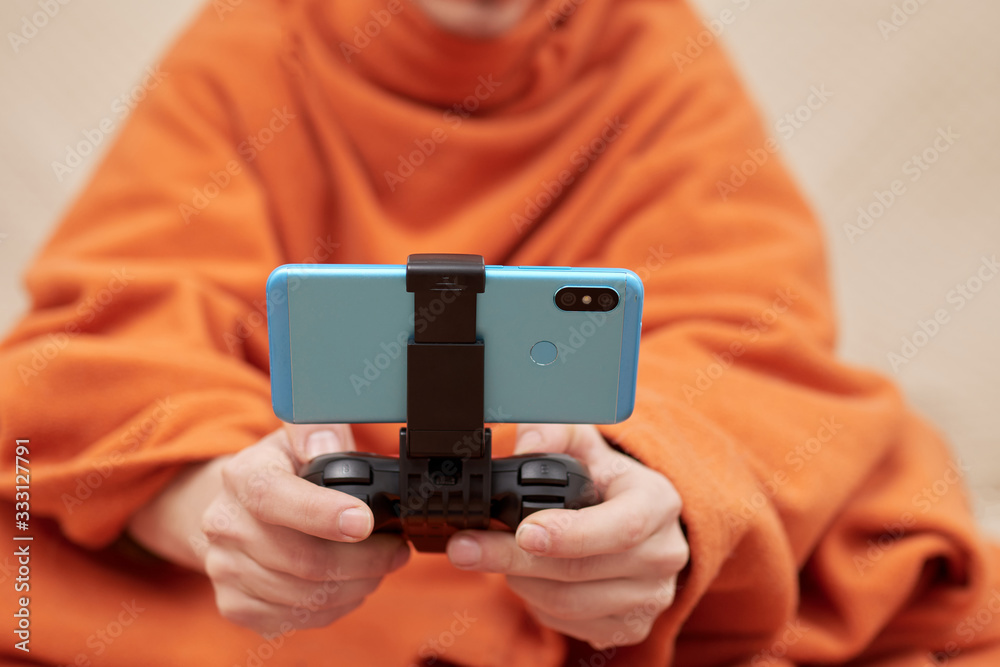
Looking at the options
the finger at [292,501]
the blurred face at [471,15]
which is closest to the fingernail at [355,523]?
the finger at [292,501]

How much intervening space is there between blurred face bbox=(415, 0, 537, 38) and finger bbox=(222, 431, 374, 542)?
37 centimetres

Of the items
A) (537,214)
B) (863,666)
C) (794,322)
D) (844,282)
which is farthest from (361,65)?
(844,282)

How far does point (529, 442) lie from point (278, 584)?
141 millimetres

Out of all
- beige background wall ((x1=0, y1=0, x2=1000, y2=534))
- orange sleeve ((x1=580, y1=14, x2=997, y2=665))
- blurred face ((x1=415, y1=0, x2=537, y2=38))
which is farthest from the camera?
beige background wall ((x1=0, y1=0, x2=1000, y2=534))

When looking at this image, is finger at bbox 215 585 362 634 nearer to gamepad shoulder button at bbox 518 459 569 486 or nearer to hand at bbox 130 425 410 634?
hand at bbox 130 425 410 634

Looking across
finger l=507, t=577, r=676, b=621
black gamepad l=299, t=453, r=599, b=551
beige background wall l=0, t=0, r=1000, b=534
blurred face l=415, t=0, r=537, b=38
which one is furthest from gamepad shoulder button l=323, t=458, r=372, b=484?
beige background wall l=0, t=0, r=1000, b=534

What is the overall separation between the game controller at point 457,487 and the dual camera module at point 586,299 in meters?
0.08

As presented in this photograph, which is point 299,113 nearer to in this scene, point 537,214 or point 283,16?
point 283,16

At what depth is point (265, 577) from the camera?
1.29ft

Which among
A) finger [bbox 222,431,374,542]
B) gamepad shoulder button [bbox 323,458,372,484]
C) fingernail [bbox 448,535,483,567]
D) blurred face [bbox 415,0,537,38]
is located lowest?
fingernail [bbox 448,535,483,567]

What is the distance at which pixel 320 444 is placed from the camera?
1.33 feet

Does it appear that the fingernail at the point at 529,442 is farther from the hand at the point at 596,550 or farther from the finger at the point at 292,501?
the finger at the point at 292,501

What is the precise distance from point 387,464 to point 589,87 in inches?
16.7

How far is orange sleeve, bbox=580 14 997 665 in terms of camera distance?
0.46m
